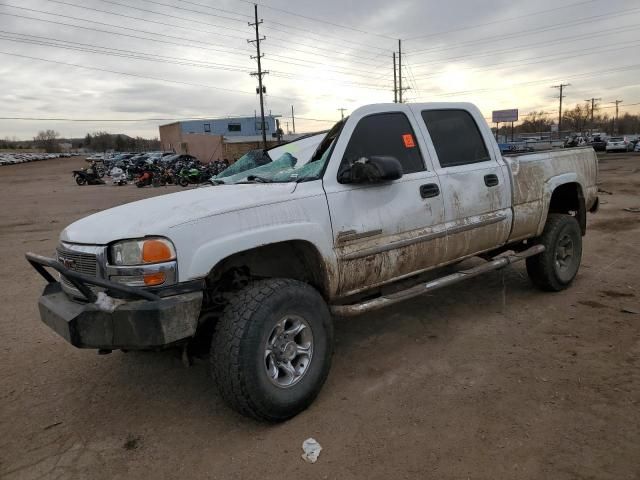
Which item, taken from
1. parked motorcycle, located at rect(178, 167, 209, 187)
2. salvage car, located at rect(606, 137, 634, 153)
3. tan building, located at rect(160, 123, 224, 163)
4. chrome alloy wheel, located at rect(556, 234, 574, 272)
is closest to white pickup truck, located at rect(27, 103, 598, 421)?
chrome alloy wheel, located at rect(556, 234, 574, 272)

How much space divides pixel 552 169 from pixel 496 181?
3.34ft

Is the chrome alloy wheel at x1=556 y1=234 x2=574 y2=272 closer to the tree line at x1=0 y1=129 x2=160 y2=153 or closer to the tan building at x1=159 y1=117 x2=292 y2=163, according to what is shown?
the tan building at x1=159 y1=117 x2=292 y2=163

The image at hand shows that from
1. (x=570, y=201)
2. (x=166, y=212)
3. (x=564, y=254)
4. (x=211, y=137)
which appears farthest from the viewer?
(x=211, y=137)

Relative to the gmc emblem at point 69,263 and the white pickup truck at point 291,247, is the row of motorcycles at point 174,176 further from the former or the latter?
the gmc emblem at point 69,263

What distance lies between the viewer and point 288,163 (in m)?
4.12

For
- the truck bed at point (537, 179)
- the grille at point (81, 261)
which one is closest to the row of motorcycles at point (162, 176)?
the truck bed at point (537, 179)

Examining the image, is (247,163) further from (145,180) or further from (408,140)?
(145,180)

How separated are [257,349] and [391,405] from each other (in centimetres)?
100

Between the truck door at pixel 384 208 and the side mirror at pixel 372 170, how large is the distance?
0.09 metres

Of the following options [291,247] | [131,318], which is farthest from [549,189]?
[131,318]

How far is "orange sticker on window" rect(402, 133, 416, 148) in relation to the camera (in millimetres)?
3887

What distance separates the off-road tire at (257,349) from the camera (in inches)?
110

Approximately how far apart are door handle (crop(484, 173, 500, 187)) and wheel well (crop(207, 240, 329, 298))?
1853 mm

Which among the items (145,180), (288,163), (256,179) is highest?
(288,163)
